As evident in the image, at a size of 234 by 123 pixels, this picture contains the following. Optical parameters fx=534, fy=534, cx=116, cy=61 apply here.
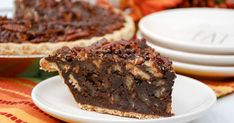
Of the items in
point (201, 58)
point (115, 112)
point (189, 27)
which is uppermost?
point (115, 112)

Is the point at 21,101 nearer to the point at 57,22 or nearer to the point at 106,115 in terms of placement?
the point at 106,115

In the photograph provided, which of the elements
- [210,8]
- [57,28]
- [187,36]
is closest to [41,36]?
[57,28]

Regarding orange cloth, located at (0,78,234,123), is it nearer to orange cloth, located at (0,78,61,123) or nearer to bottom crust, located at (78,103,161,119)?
orange cloth, located at (0,78,61,123)

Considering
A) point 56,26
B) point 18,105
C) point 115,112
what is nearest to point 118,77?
point 115,112

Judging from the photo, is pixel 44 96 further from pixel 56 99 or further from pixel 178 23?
pixel 178 23

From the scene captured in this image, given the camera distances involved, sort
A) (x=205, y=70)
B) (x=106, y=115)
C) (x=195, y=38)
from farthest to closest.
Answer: (x=195, y=38)
(x=205, y=70)
(x=106, y=115)

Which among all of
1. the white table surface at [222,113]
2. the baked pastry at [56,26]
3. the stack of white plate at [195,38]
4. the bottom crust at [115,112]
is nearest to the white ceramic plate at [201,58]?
the stack of white plate at [195,38]
